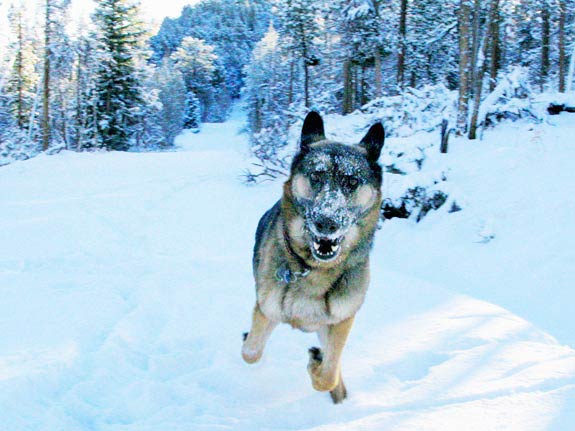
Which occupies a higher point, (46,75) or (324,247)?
(324,247)

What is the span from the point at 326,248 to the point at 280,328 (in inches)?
92.4

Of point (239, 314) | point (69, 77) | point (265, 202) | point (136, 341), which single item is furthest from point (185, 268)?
point (69, 77)

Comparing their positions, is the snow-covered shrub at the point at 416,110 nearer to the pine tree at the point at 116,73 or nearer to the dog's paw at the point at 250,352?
the dog's paw at the point at 250,352

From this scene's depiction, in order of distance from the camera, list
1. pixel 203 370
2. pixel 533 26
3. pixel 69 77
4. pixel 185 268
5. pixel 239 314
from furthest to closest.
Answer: pixel 69 77, pixel 533 26, pixel 185 268, pixel 239 314, pixel 203 370

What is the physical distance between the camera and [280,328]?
5.11 metres

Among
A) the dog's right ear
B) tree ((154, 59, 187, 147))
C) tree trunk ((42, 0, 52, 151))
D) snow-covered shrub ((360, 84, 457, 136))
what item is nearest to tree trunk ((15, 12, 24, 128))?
tree trunk ((42, 0, 52, 151))

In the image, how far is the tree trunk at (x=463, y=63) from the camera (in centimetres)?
1428

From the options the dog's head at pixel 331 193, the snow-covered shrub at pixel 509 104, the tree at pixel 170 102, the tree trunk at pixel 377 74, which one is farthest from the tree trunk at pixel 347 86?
the tree at pixel 170 102

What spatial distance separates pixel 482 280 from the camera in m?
7.98

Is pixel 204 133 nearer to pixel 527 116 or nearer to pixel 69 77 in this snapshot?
pixel 69 77

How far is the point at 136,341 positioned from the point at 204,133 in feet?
224

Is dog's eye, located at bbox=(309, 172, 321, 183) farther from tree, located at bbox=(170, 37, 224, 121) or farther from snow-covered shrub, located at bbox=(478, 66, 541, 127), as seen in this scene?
tree, located at bbox=(170, 37, 224, 121)

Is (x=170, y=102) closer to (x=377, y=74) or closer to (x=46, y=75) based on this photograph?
(x=46, y=75)

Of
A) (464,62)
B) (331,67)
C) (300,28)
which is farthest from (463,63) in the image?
(331,67)
